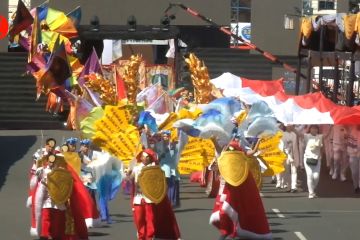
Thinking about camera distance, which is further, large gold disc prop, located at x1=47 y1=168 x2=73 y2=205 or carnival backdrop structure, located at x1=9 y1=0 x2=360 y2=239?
carnival backdrop structure, located at x1=9 y1=0 x2=360 y2=239

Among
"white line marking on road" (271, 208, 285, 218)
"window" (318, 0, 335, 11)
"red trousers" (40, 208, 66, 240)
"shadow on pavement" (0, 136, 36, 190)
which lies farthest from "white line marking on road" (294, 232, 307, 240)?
"window" (318, 0, 335, 11)

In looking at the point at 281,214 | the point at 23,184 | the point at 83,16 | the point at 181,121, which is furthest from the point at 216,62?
the point at 181,121

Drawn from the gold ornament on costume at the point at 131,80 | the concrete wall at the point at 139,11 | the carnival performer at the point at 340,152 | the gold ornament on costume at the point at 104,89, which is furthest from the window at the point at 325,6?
the gold ornament on costume at the point at 104,89

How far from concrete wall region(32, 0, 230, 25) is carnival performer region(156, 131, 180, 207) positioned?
24.5 metres

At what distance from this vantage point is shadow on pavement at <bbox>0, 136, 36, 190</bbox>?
26938 millimetres

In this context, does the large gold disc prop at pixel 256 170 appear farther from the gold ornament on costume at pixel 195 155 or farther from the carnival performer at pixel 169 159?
the gold ornament on costume at pixel 195 155

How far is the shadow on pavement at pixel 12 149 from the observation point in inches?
1061

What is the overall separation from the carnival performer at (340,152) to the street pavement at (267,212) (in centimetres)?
26

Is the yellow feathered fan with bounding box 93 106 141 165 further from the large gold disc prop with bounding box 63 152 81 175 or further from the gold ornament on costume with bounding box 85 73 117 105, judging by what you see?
the gold ornament on costume with bounding box 85 73 117 105

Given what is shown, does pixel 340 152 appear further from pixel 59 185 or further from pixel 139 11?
pixel 139 11

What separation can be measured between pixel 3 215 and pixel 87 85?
4.44 m

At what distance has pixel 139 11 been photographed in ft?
142

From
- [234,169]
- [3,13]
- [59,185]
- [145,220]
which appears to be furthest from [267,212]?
[3,13]

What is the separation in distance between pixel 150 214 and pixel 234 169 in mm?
1240
